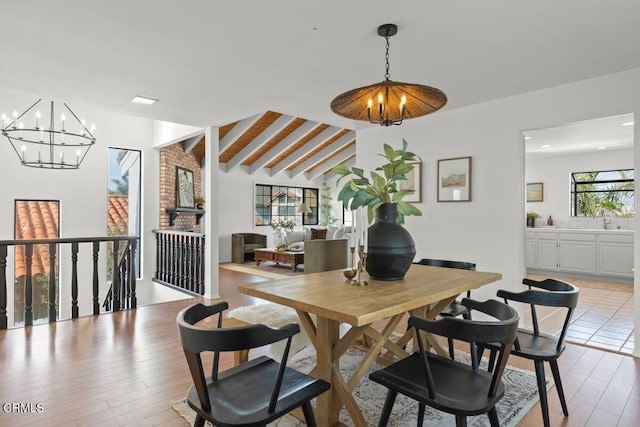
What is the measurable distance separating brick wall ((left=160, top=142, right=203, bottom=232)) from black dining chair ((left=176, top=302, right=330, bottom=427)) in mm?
5818

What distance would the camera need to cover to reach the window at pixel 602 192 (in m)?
Result: 6.73

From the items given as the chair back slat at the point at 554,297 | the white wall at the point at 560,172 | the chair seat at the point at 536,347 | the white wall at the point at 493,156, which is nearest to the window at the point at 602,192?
the white wall at the point at 560,172

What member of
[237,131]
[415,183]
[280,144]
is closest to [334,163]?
[280,144]

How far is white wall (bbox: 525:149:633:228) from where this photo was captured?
6801 mm

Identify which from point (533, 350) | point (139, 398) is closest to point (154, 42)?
point (139, 398)

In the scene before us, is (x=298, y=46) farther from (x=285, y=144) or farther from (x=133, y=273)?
(x=285, y=144)

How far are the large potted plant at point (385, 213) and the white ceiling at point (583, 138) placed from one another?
117 inches

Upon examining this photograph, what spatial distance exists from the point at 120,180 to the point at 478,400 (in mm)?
6817

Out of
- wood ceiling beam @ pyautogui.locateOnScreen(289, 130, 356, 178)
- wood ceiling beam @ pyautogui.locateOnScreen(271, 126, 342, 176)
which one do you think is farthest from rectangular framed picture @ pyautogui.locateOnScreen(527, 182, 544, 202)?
wood ceiling beam @ pyautogui.locateOnScreen(271, 126, 342, 176)

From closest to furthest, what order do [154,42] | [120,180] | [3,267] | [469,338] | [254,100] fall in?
1. [469,338]
2. [154,42]
3. [3,267]
4. [254,100]
5. [120,180]

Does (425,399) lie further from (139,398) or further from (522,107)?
(522,107)

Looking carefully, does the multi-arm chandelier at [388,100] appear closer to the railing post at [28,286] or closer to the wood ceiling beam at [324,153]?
the railing post at [28,286]

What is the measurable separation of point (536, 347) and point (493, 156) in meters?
2.42

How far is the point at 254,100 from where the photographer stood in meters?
4.07
